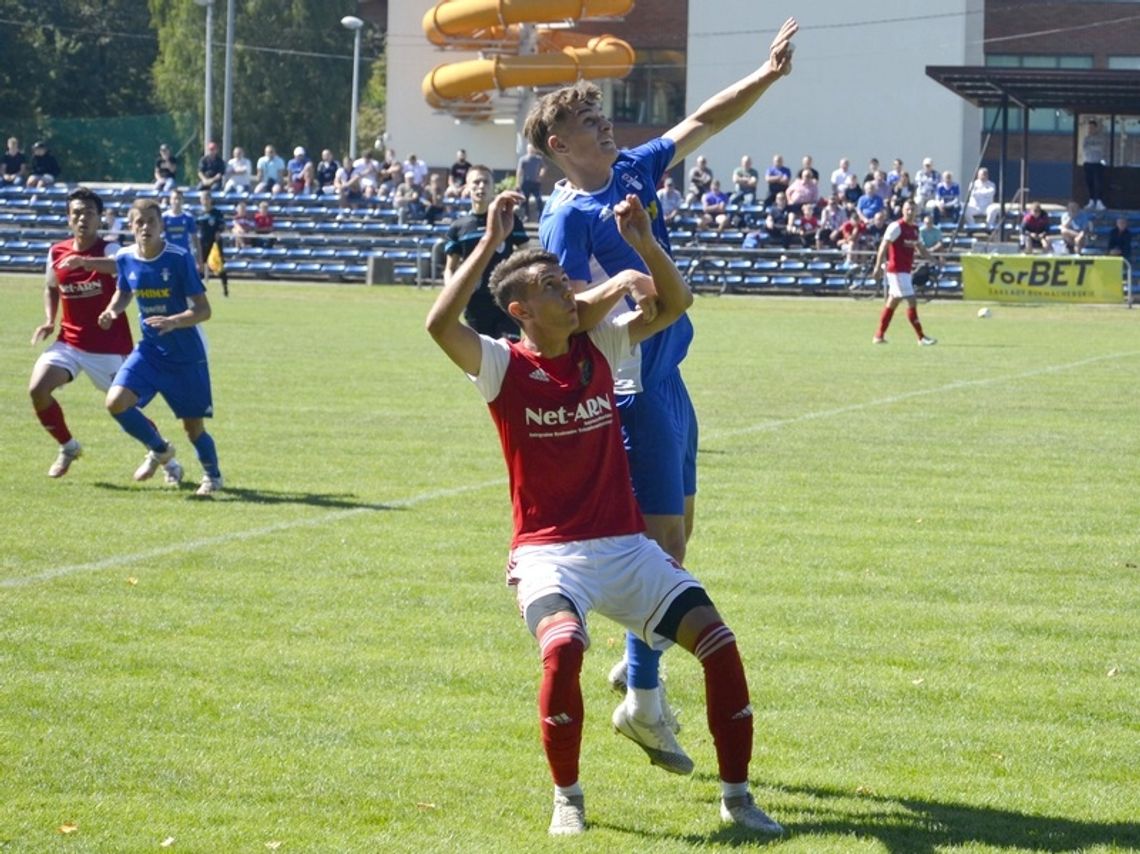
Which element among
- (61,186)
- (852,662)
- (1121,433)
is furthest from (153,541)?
(61,186)

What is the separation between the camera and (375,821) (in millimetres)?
5281

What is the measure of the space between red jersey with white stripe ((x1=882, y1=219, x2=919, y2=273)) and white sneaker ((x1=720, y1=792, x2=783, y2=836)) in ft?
69.0

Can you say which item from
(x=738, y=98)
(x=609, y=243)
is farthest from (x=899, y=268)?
(x=609, y=243)

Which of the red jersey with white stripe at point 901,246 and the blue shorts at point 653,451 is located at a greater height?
the red jersey with white stripe at point 901,246

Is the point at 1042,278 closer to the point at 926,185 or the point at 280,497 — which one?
the point at 926,185

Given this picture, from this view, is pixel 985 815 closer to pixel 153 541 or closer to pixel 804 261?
pixel 153 541

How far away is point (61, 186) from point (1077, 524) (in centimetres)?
3996

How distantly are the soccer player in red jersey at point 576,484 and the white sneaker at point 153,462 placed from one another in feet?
23.6

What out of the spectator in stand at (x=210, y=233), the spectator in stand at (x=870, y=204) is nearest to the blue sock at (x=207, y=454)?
the spectator in stand at (x=210, y=233)

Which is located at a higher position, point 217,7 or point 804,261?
point 217,7

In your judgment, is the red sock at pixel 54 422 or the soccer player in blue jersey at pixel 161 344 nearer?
the soccer player in blue jersey at pixel 161 344

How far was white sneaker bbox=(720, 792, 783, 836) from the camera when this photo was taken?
17.0 feet

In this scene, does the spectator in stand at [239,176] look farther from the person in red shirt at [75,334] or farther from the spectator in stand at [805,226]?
the person in red shirt at [75,334]

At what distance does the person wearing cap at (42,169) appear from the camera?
4672cm
